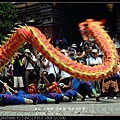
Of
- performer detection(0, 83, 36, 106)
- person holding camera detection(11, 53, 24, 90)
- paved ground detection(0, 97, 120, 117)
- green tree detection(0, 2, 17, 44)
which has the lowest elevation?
paved ground detection(0, 97, 120, 117)

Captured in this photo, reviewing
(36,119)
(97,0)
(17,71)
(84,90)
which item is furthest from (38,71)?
(36,119)

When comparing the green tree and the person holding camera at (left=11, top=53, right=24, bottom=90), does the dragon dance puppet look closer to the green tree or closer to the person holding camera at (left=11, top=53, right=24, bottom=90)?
the person holding camera at (left=11, top=53, right=24, bottom=90)

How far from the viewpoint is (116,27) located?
11.6 m

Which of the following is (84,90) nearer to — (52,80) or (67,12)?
(52,80)

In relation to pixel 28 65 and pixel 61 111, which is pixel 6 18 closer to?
pixel 28 65

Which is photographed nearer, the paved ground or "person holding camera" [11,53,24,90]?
the paved ground

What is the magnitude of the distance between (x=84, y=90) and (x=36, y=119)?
3.37 m

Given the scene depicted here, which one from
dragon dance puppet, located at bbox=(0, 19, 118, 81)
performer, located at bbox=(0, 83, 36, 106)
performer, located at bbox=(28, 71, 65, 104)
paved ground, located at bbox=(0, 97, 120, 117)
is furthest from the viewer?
performer, located at bbox=(28, 71, 65, 104)

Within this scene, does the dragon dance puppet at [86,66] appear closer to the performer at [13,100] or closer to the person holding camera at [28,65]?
the performer at [13,100]

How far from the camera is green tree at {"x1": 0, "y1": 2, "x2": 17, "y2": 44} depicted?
10.9 m

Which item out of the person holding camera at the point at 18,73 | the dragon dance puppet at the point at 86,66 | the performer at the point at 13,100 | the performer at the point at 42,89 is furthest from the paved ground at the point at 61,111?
the person holding camera at the point at 18,73

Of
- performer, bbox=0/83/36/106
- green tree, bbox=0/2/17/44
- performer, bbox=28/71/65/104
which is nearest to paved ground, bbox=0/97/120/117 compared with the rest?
performer, bbox=0/83/36/106

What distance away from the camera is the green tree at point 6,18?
10898 mm

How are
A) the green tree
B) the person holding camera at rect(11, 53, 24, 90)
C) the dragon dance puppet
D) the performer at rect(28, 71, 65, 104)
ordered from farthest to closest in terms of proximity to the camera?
the green tree → the person holding camera at rect(11, 53, 24, 90) → the performer at rect(28, 71, 65, 104) → the dragon dance puppet
